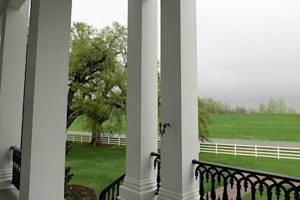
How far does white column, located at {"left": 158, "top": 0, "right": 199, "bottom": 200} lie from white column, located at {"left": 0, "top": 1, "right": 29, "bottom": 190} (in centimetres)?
160

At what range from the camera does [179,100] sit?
67.1 inches

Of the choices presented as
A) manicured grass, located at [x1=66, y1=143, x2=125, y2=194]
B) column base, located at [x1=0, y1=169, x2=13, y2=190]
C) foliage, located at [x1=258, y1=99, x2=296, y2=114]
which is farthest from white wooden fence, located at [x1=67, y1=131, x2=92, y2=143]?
column base, located at [x1=0, y1=169, x2=13, y2=190]

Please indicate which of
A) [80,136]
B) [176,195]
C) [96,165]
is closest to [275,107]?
[176,195]

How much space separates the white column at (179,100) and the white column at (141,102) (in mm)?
375

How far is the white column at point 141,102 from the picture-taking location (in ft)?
7.00

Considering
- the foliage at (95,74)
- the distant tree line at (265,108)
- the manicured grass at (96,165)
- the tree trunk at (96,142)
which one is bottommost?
the manicured grass at (96,165)

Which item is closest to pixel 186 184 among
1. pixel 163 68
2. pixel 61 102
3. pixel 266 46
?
pixel 163 68

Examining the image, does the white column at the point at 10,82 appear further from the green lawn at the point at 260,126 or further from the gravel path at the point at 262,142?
the gravel path at the point at 262,142

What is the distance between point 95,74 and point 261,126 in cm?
464

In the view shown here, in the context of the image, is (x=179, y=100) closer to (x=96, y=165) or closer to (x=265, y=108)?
(x=265, y=108)

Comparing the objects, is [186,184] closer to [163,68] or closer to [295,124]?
[163,68]

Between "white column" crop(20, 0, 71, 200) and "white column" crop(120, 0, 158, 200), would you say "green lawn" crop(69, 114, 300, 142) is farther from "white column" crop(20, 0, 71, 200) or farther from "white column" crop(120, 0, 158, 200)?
"white column" crop(20, 0, 71, 200)

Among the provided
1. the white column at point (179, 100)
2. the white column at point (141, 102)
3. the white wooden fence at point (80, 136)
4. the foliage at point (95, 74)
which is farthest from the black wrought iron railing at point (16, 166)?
the white wooden fence at point (80, 136)

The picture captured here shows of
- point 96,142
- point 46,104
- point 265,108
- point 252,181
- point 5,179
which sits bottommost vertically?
point 96,142
